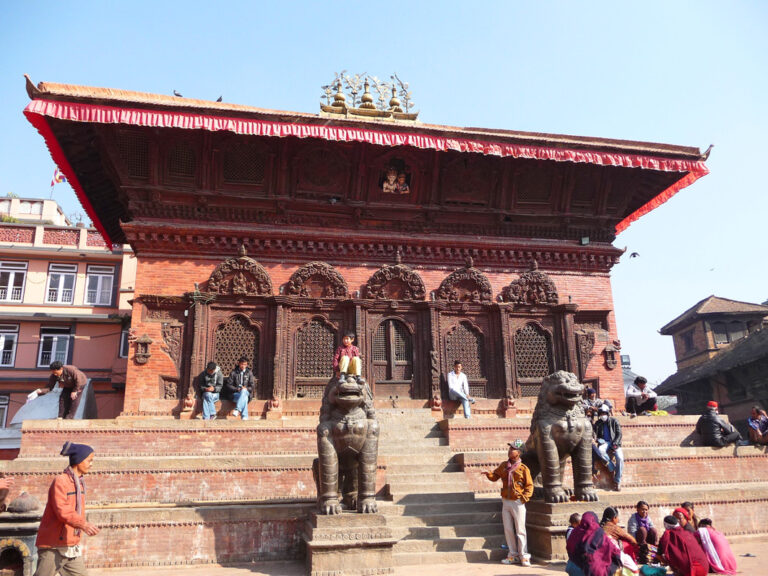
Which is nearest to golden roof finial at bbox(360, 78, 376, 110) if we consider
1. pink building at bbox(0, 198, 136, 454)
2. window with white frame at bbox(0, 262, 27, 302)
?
pink building at bbox(0, 198, 136, 454)

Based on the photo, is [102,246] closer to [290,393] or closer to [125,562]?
[290,393]

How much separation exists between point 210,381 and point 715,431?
34.4 feet

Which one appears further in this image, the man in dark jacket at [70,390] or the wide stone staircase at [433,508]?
the man in dark jacket at [70,390]

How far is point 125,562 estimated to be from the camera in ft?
24.8

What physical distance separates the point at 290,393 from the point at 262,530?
583cm

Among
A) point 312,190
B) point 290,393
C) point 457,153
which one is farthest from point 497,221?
point 290,393

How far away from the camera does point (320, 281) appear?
14.6 metres

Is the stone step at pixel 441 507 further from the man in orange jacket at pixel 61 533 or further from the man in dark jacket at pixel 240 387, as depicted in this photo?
the man in dark jacket at pixel 240 387

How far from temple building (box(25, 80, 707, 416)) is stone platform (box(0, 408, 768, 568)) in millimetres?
2296

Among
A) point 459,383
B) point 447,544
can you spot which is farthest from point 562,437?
point 459,383

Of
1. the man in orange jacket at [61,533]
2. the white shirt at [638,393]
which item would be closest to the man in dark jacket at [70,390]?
the man in orange jacket at [61,533]

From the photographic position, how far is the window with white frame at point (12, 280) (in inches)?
990

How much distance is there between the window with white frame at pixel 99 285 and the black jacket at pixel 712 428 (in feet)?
77.1

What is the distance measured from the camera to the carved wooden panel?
585 inches
